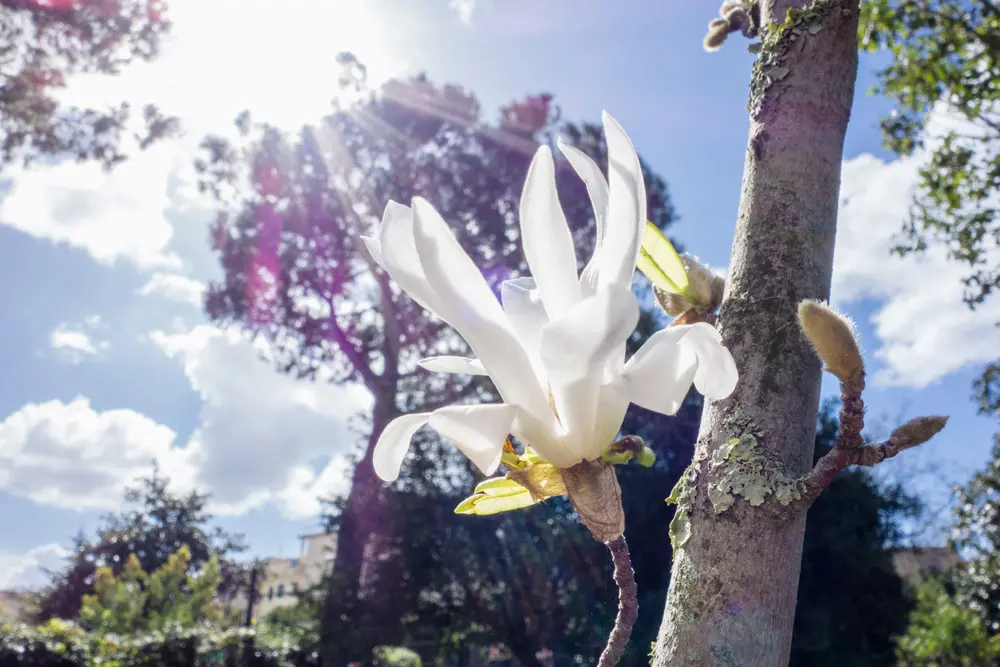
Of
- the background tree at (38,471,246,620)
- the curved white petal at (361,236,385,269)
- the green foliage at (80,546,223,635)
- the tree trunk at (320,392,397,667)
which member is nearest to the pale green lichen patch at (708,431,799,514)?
the curved white petal at (361,236,385,269)

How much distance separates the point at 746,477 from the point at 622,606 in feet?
0.38

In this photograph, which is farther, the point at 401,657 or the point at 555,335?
the point at 401,657

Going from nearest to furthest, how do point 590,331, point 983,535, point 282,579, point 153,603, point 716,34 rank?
point 590,331 → point 716,34 → point 983,535 → point 153,603 → point 282,579

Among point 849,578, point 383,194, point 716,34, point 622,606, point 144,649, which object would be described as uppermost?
point 383,194

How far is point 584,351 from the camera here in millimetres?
370

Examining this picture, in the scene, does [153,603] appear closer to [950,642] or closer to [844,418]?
[950,642]

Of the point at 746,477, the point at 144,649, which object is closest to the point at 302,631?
the point at 144,649

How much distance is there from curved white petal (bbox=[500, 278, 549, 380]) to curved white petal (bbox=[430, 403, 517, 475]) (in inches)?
2.4

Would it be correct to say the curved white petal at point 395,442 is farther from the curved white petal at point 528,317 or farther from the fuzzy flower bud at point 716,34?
the fuzzy flower bud at point 716,34

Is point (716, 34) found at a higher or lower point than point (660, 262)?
higher

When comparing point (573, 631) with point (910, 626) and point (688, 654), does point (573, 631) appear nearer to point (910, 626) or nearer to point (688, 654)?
point (910, 626)

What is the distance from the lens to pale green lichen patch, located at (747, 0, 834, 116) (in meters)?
0.60

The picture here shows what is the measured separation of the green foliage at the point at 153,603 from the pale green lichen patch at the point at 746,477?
421 inches

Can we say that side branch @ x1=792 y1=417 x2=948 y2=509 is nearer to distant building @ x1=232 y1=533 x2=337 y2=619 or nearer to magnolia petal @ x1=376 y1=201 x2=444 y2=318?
magnolia petal @ x1=376 y1=201 x2=444 y2=318
